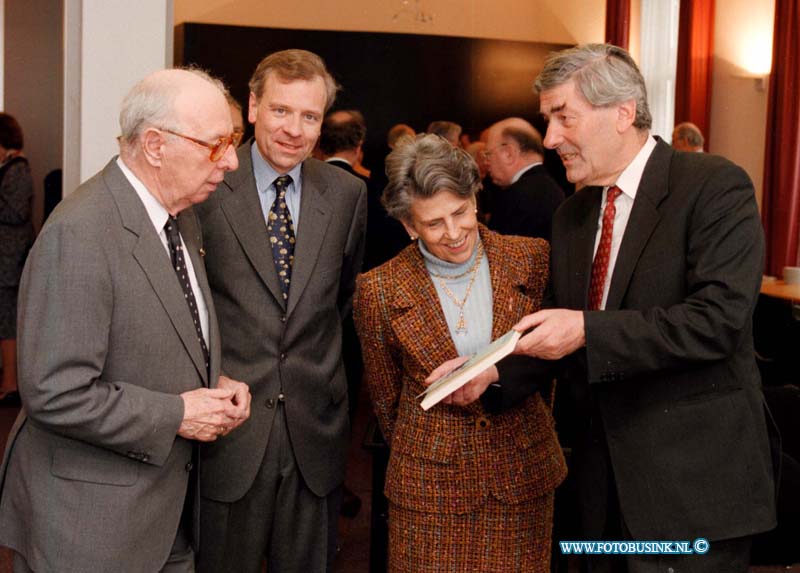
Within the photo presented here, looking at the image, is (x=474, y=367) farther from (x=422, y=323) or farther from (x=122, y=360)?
(x=122, y=360)

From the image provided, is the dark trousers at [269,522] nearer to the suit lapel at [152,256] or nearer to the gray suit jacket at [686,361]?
the suit lapel at [152,256]

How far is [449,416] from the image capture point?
8.64 ft

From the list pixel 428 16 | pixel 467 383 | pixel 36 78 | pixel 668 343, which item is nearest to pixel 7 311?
A: pixel 36 78

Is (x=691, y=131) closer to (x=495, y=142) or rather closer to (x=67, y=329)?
(x=495, y=142)

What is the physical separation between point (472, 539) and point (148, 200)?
1.23m

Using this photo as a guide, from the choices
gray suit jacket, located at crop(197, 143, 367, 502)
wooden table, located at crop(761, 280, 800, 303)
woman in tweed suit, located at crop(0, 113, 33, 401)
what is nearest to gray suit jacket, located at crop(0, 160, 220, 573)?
gray suit jacket, located at crop(197, 143, 367, 502)

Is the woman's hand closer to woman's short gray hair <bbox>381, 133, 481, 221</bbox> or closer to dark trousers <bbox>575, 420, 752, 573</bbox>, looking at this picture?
dark trousers <bbox>575, 420, 752, 573</bbox>

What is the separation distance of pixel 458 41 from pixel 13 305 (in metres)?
6.25

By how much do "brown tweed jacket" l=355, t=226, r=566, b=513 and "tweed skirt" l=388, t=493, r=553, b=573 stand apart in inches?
1.4

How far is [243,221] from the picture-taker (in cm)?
286

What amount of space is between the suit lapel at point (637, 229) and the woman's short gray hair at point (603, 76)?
0.18 meters

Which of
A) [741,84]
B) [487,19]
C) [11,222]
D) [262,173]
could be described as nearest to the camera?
[262,173]

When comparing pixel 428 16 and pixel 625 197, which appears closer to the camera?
pixel 625 197

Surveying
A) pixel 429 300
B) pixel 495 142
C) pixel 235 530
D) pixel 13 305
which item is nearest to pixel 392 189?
pixel 429 300
